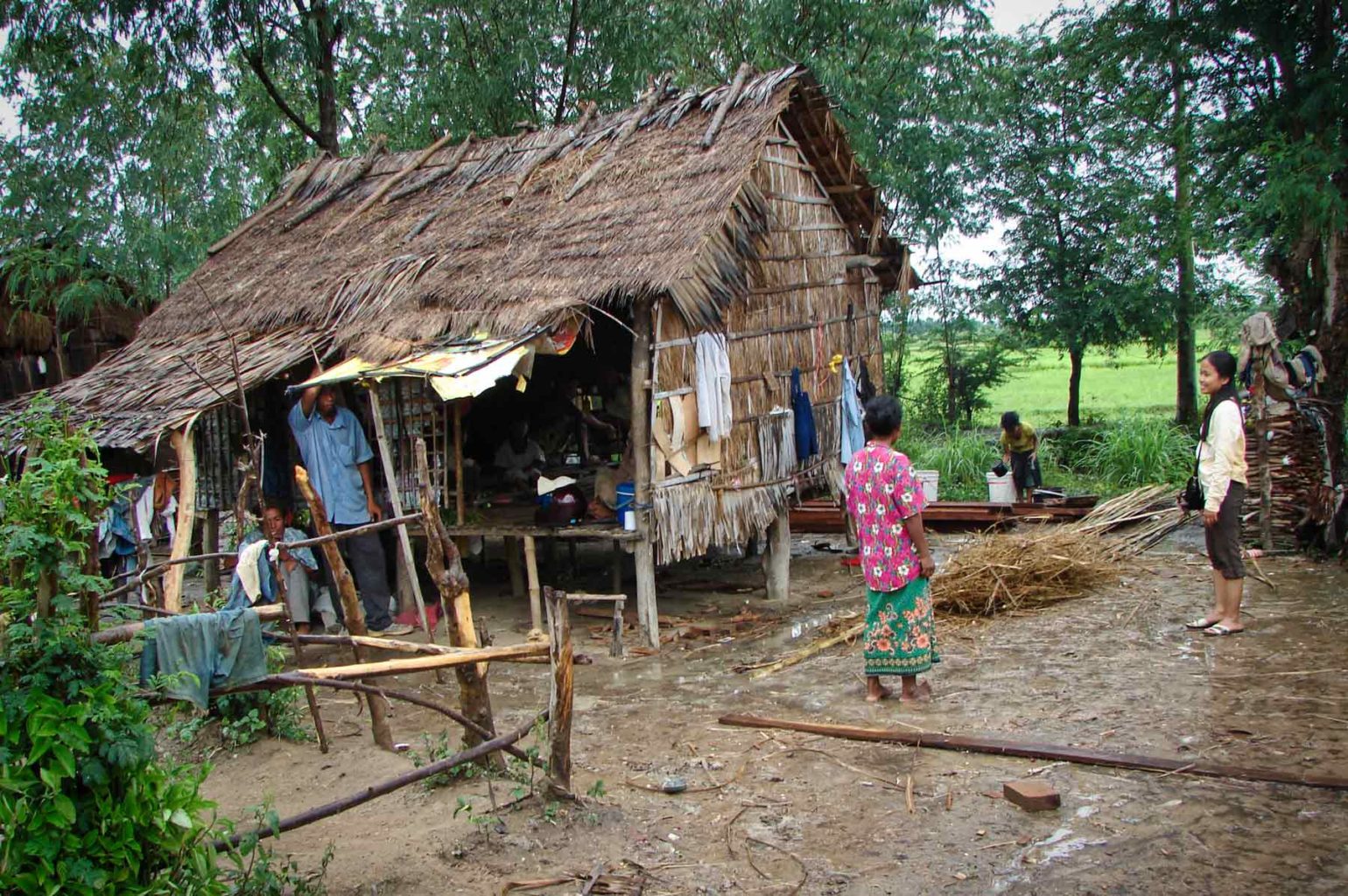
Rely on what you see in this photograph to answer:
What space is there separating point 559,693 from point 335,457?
4.82 metres

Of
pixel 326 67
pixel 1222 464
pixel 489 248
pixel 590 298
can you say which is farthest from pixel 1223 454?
pixel 326 67

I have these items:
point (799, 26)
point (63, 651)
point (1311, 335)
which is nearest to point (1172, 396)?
point (799, 26)

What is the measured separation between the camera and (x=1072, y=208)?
18.5 meters

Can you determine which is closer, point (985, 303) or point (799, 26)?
point (799, 26)

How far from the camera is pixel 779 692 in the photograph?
7051 mm

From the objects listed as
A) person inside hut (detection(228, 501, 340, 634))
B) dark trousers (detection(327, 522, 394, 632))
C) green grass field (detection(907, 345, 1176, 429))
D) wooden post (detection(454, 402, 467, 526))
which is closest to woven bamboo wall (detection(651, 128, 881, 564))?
wooden post (detection(454, 402, 467, 526))

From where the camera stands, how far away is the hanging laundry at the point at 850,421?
11477mm

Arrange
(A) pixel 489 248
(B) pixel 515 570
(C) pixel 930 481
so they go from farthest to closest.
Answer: (C) pixel 930 481 < (B) pixel 515 570 < (A) pixel 489 248

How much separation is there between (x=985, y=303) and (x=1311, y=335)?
9.53 metres

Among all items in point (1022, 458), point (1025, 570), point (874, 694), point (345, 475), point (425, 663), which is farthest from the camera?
point (1022, 458)

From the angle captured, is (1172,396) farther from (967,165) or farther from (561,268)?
(561,268)

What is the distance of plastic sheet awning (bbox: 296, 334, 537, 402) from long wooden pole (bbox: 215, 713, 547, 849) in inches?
128

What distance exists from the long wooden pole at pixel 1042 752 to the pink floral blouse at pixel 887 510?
0.83 meters

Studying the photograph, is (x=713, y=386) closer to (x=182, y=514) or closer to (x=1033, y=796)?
(x=182, y=514)
